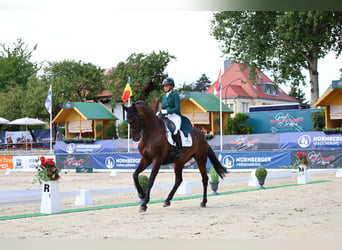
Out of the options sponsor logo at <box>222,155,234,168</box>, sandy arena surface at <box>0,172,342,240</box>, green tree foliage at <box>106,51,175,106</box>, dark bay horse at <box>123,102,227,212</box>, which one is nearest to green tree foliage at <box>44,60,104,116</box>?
green tree foliage at <box>106,51,175,106</box>

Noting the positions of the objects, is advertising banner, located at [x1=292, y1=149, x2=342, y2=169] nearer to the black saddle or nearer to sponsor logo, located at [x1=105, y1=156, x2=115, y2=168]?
sponsor logo, located at [x1=105, y1=156, x2=115, y2=168]

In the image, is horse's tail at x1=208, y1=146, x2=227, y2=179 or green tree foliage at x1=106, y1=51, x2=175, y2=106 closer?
horse's tail at x1=208, y1=146, x2=227, y2=179

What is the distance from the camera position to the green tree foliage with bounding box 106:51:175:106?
43.0 meters

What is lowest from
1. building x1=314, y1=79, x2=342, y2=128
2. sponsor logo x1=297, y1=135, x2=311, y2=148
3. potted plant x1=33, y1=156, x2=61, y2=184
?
potted plant x1=33, y1=156, x2=61, y2=184

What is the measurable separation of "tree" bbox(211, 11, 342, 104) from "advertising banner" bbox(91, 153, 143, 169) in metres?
12.8

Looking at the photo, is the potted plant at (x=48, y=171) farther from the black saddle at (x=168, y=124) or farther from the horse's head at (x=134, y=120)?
the black saddle at (x=168, y=124)

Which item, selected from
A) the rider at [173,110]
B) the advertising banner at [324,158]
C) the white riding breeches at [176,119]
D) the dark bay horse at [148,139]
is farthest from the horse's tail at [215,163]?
the advertising banner at [324,158]

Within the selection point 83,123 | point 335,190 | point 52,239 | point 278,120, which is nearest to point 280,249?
point 52,239

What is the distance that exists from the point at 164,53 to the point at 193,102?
10.6 metres

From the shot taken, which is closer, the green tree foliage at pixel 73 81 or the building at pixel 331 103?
the building at pixel 331 103

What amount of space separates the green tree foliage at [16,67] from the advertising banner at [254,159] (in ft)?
108

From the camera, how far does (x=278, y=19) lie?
107 ft

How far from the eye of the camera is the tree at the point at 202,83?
9631cm

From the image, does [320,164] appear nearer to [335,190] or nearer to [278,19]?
[335,190]
